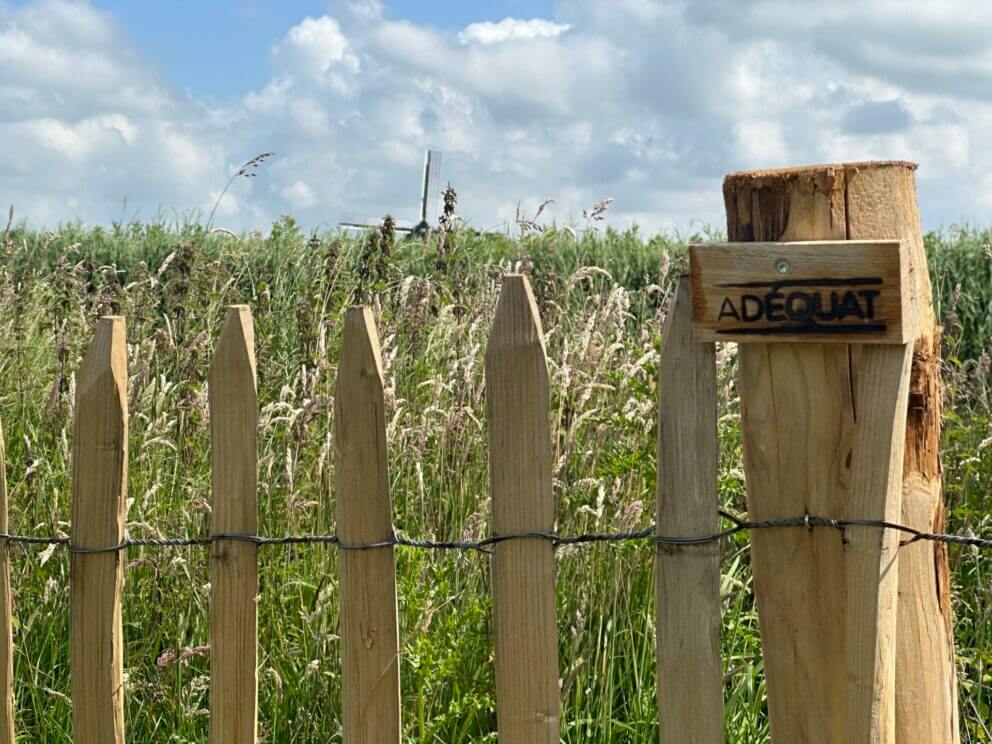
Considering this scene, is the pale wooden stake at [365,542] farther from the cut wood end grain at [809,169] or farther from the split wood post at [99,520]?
the cut wood end grain at [809,169]

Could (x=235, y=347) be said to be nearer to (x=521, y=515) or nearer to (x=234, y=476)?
(x=234, y=476)

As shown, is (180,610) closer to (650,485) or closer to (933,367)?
(650,485)

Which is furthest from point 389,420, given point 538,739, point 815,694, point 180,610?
point 815,694

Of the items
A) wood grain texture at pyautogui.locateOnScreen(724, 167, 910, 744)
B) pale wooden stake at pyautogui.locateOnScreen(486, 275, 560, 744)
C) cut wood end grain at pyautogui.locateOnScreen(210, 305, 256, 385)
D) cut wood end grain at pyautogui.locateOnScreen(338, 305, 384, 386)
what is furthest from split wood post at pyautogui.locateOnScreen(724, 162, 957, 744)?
cut wood end grain at pyautogui.locateOnScreen(210, 305, 256, 385)

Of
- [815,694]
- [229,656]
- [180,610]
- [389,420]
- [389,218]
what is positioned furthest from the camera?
[389,218]

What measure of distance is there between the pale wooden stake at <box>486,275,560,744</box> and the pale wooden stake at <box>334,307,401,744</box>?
0.79 ft

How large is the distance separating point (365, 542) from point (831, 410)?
0.98 metres

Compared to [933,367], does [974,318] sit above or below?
above

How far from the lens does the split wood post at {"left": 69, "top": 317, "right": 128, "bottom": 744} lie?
2328 mm

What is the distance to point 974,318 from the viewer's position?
9234mm

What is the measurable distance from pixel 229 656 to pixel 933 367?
63.9 inches

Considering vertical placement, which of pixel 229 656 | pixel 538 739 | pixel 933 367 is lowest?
pixel 538 739

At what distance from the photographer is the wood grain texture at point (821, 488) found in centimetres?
183

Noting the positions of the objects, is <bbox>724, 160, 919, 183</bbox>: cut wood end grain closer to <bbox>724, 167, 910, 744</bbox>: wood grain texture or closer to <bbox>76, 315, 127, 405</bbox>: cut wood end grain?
<bbox>724, 167, 910, 744</bbox>: wood grain texture
